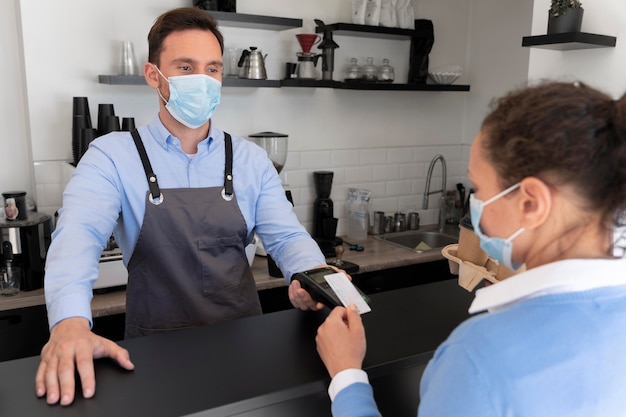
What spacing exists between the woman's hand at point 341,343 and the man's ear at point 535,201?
407mm

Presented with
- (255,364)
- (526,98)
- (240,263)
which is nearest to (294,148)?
(240,263)

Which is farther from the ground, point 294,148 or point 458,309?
point 294,148

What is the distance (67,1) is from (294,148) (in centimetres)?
142

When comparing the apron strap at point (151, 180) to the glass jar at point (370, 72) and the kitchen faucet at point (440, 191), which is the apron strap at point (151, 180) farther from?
the kitchen faucet at point (440, 191)

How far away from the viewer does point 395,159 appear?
149 inches

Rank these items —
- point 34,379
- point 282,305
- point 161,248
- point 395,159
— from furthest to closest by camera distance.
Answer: point 395,159, point 282,305, point 161,248, point 34,379

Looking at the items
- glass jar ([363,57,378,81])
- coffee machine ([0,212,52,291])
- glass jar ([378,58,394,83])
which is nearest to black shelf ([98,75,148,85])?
coffee machine ([0,212,52,291])

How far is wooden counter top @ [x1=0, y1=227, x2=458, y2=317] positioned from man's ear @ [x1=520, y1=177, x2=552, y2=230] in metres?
1.95

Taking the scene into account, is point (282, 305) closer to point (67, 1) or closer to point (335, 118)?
point (335, 118)

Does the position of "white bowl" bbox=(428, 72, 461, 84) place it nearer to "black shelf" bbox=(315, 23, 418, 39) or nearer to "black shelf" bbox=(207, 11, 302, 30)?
"black shelf" bbox=(315, 23, 418, 39)

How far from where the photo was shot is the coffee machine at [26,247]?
95.6 inches

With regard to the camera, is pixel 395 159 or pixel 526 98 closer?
pixel 526 98

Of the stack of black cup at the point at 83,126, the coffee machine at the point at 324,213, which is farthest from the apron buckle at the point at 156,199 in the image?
the coffee machine at the point at 324,213

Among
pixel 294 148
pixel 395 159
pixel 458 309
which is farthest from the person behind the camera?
pixel 395 159
